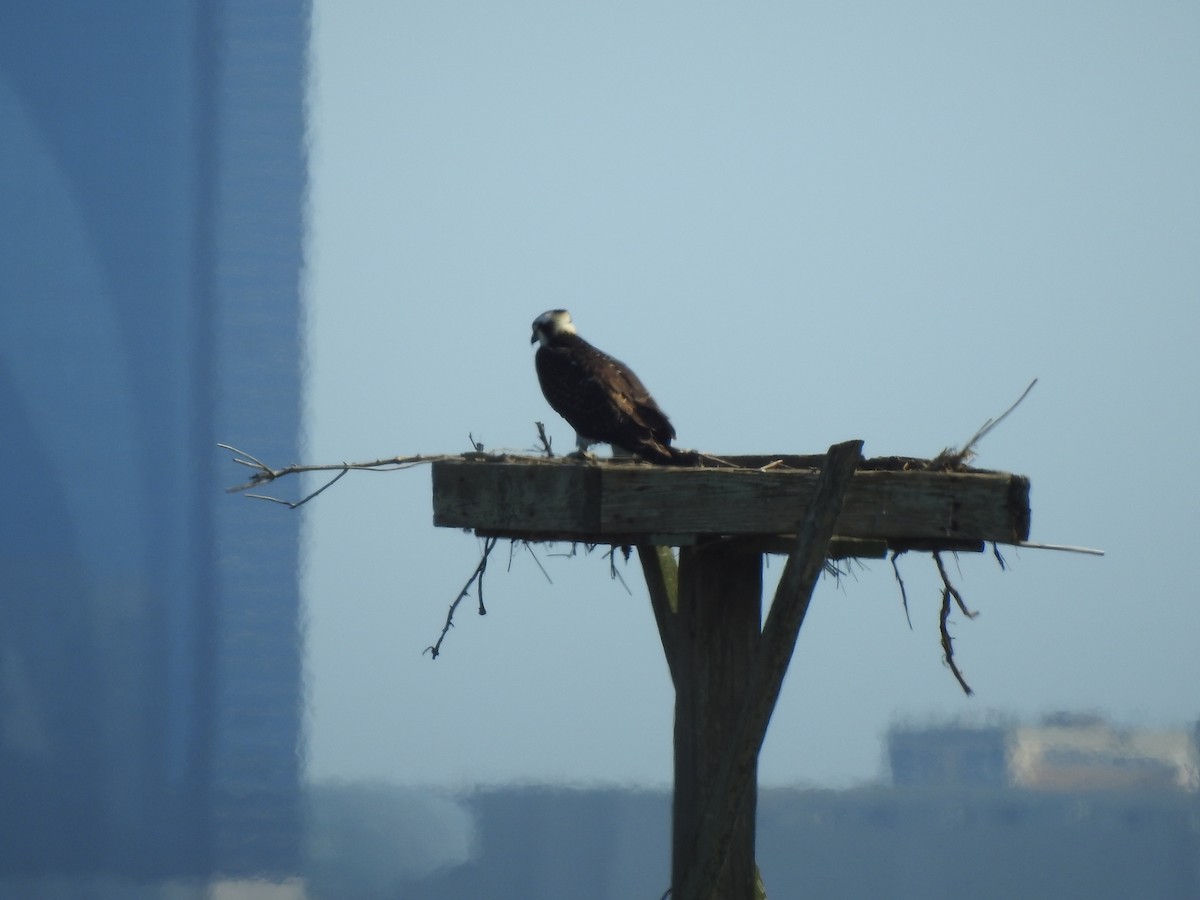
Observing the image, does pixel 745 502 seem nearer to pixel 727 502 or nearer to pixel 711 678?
pixel 727 502

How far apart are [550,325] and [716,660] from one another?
3107 millimetres

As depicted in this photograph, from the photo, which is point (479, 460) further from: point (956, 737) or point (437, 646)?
point (956, 737)

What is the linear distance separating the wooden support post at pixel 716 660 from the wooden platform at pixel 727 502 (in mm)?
316

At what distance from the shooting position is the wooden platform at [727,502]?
346cm

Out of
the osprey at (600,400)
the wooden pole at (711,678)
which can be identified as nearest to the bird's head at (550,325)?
the osprey at (600,400)

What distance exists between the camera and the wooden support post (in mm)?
3842

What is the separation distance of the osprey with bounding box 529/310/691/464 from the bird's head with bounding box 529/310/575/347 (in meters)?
0.15

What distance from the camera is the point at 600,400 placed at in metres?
5.15

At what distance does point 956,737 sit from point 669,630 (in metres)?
8.46

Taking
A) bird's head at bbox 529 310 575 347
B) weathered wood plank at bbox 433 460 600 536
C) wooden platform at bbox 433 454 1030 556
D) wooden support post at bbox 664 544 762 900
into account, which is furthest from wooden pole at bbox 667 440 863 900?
bird's head at bbox 529 310 575 347

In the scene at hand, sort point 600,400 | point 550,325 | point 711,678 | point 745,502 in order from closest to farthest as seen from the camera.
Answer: point 745,502 → point 711,678 → point 600,400 → point 550,325

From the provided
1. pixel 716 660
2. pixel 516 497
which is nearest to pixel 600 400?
pixel 716 660

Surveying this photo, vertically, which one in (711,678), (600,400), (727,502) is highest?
(600,400)

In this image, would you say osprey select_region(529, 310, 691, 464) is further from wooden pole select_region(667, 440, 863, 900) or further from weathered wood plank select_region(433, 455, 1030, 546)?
weathered wood plank select_region(433, 455, 1030, 546)
